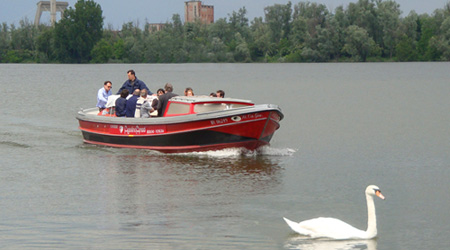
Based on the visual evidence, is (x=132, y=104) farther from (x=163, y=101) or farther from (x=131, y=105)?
(x=163, y=101)

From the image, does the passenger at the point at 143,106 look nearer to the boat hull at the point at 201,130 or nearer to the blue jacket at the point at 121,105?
the boat hull at the point at 201,130

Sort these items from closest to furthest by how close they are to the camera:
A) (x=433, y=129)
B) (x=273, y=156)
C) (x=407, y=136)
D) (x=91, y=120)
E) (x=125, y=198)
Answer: (x=125, y=198) < (x=273, y=156) < (x=91, y=120) < (x=407, y=136) < (x=433, y=129)

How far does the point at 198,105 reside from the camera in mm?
19984

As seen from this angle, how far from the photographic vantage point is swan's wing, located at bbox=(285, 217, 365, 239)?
11547 millimetres

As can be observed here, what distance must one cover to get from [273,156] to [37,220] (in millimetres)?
9384

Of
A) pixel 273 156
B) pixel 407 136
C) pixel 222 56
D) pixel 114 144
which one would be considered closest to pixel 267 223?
pixel 273 156

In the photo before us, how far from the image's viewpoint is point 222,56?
146 m

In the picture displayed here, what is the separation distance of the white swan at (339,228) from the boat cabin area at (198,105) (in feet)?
28.0

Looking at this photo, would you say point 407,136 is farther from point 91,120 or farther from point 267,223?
point 267,223

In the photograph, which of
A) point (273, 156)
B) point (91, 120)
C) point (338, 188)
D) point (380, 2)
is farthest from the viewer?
point (380, 2)

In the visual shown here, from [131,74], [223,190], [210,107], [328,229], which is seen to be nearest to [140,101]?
[131,74]

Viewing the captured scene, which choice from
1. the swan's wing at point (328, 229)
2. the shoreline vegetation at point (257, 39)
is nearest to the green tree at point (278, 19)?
the shoreline vegetation at point (257, 39)

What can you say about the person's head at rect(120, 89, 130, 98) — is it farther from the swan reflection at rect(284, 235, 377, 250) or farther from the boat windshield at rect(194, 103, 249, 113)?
the swan reflection at rect(284, 235, 377, 250)

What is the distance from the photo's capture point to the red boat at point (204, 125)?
770 inches
